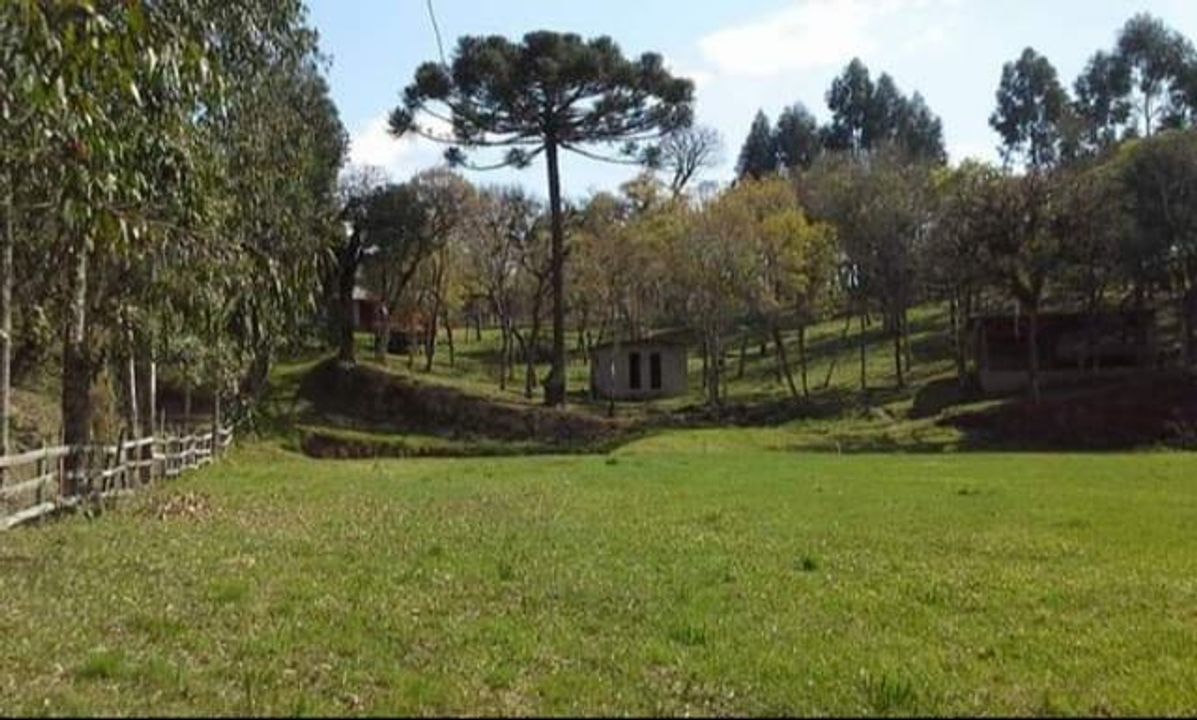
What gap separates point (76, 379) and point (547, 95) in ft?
111

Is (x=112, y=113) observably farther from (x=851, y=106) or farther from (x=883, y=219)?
(x=851, y=106)

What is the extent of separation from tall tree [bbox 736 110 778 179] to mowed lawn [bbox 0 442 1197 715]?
345ft

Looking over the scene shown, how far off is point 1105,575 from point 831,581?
9.43 feet

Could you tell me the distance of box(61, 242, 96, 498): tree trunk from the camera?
1992 centimetres

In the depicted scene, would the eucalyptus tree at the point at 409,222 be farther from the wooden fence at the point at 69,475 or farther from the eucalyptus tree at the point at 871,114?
the eucalyptus tree at the point at 871,114

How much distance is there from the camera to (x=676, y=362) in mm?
73688

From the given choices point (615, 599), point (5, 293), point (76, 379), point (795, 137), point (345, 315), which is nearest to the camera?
point (615, 599)

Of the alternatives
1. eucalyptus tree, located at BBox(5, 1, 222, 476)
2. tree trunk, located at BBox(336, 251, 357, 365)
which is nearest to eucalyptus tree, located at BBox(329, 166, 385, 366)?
tree trunk, located at BBox(336, 251, 357, 365)

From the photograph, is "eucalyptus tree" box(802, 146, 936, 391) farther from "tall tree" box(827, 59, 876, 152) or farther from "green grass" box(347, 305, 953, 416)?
"tall tree" box(827, 59, 876, 152)

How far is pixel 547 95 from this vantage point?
56.1 m

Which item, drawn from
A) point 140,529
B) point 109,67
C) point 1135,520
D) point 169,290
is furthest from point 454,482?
point 109,67

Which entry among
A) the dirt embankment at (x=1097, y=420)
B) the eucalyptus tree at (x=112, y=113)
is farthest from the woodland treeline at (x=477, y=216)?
the dirt embankment at (x=1097, y=420)

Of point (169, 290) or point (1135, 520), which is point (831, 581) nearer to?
point (169, 290)

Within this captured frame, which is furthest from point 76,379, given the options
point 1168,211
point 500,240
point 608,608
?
point 500,240
